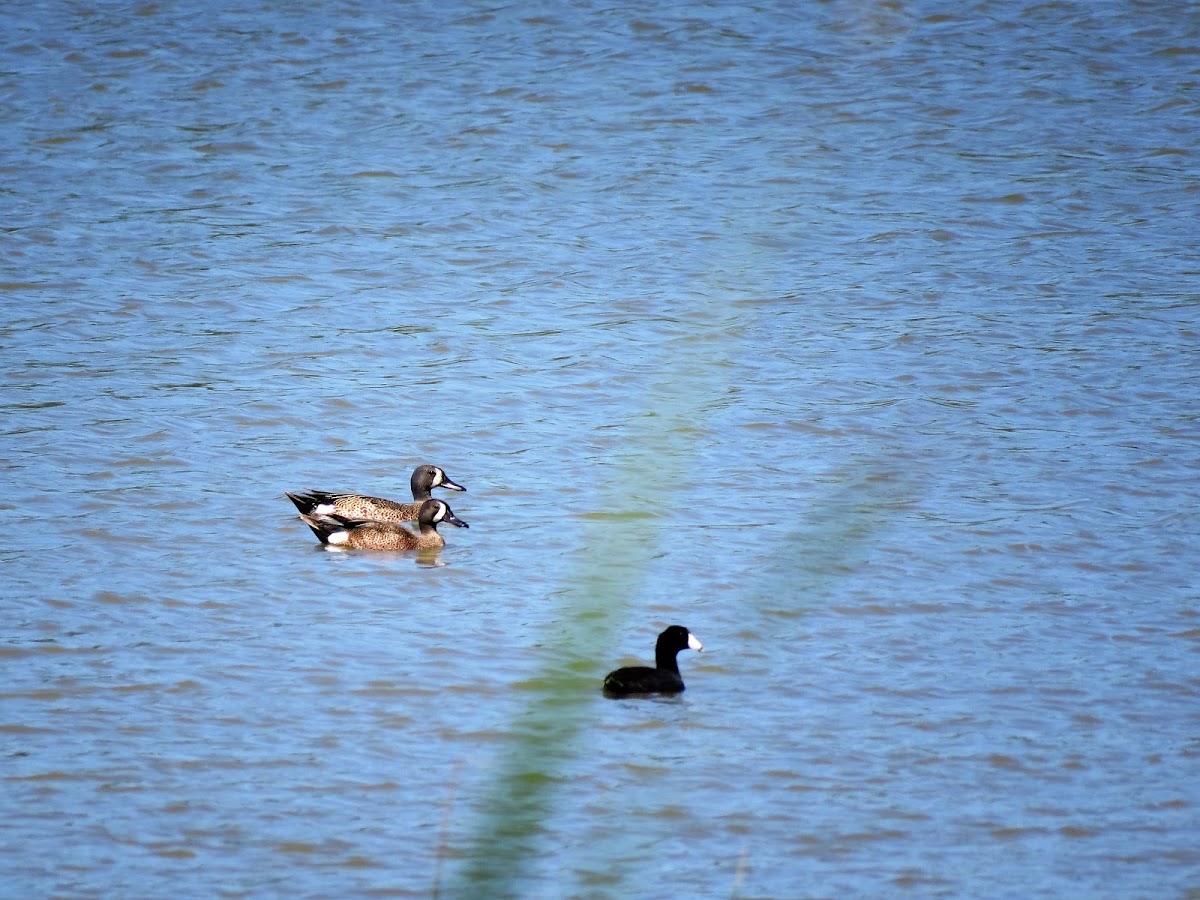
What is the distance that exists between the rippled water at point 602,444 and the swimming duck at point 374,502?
0.21 meters

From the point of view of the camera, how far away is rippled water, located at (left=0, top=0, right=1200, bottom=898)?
6.07 meters

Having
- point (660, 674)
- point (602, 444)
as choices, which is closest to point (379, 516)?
point (602, 444)

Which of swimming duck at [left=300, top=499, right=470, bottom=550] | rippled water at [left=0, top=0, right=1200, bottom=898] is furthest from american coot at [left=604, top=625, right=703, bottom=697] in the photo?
swimming duck at [left=300, top=499, right=470, bottom=550]

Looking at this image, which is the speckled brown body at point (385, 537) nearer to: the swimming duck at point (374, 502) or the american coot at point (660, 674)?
the swimming duck at point (374, 502)

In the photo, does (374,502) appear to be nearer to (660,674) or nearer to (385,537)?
(385,537)

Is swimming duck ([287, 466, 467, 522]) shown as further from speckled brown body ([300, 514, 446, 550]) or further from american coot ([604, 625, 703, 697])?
american coot ([604, 625, 703, 697])

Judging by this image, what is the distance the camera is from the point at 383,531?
420 inches

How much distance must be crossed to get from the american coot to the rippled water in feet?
0.37

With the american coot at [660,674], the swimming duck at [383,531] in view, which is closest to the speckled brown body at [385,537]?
the swimming duck at [383,531]

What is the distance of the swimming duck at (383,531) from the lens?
10.3 meters

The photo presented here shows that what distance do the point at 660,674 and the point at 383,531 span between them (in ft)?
11.5

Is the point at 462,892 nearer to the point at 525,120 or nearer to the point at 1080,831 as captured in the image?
the point at 1080,831

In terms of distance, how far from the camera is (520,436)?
12148 mm

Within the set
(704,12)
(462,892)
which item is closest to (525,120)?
(704,12)
